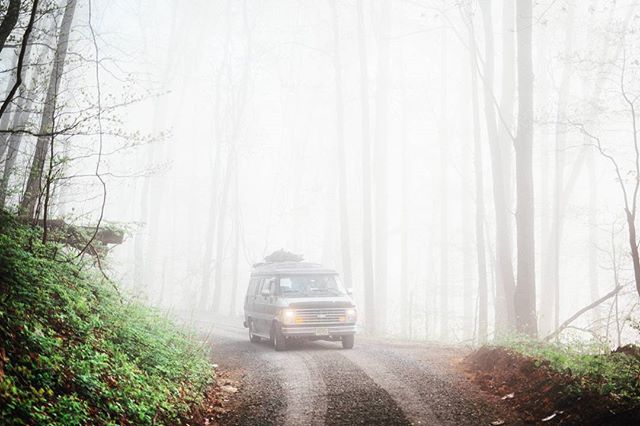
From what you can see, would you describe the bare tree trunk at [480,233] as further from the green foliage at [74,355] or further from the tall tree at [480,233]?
the green foliage at [74,355]

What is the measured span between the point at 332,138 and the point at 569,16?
2043 centimetres

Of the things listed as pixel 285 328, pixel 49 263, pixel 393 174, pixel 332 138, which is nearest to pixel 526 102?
pixel 285 328

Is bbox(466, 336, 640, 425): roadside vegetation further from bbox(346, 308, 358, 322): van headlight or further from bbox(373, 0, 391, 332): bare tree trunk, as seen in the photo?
bbox(373, 0, 391, 332): bare tree trunk

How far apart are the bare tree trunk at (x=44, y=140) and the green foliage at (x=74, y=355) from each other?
1.06 m

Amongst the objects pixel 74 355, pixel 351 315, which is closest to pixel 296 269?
pixel 351 315

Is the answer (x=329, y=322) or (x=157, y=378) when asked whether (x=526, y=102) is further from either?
(x=157, y=378)

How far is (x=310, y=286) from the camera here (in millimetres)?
13609

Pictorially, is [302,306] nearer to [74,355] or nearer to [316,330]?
[316,330]

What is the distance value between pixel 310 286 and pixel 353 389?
5.66 m

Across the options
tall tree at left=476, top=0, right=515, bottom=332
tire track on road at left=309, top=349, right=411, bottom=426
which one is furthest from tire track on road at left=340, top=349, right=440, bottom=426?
tall tree at left=476, top=0, right=515, bottom=332

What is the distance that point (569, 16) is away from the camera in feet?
72.7

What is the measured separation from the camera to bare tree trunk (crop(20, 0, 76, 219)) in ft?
28.8

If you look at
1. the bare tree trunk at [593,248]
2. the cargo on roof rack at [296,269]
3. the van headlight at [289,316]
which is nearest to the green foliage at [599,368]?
the van headlight at [289,316]

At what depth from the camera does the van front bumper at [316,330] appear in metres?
12.5
